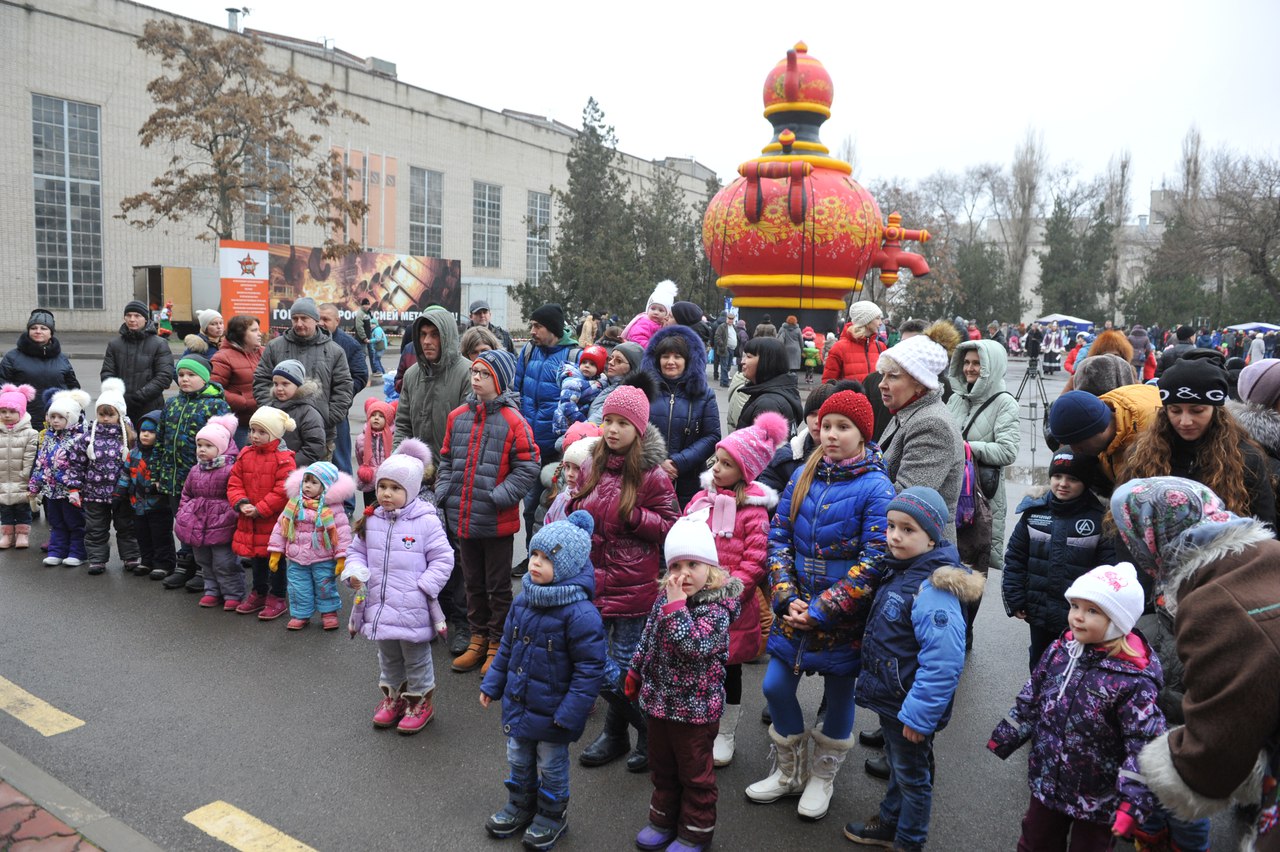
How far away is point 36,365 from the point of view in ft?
28.0

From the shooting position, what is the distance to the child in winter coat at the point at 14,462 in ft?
24.3

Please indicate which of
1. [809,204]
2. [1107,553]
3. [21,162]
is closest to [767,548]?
[1107,553]

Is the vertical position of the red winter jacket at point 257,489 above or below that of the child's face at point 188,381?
below

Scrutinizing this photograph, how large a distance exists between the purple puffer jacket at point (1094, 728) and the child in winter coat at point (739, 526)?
1.39m

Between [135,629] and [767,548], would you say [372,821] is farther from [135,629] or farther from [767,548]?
[135,629]

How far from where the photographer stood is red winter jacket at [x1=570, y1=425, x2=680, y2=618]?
4.48 meters

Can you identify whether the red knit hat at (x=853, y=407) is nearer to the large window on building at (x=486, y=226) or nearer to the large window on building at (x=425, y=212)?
the large window on building at (x=425, y=212)

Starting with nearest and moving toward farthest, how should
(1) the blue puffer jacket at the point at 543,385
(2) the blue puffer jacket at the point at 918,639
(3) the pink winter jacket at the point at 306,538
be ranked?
1. (2) the blue puffer jacket at the point at 918,639
2. (3) the pink winter jacket at the point at 306,538
3. (1) the blue puffer jacket at the point at 543,385

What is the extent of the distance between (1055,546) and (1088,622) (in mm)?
1122

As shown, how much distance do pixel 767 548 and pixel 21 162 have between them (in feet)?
115

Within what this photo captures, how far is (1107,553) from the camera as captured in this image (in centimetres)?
399

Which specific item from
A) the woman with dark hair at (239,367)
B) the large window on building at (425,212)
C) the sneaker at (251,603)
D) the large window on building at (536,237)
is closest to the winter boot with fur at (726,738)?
the sneaker at (251,603)

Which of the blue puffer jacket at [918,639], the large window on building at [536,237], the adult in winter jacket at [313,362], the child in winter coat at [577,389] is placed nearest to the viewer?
the blue puffer jacket at [918,639]

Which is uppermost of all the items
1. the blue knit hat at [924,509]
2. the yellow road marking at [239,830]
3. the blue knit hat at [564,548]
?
the blue knit hat at [924,509]
